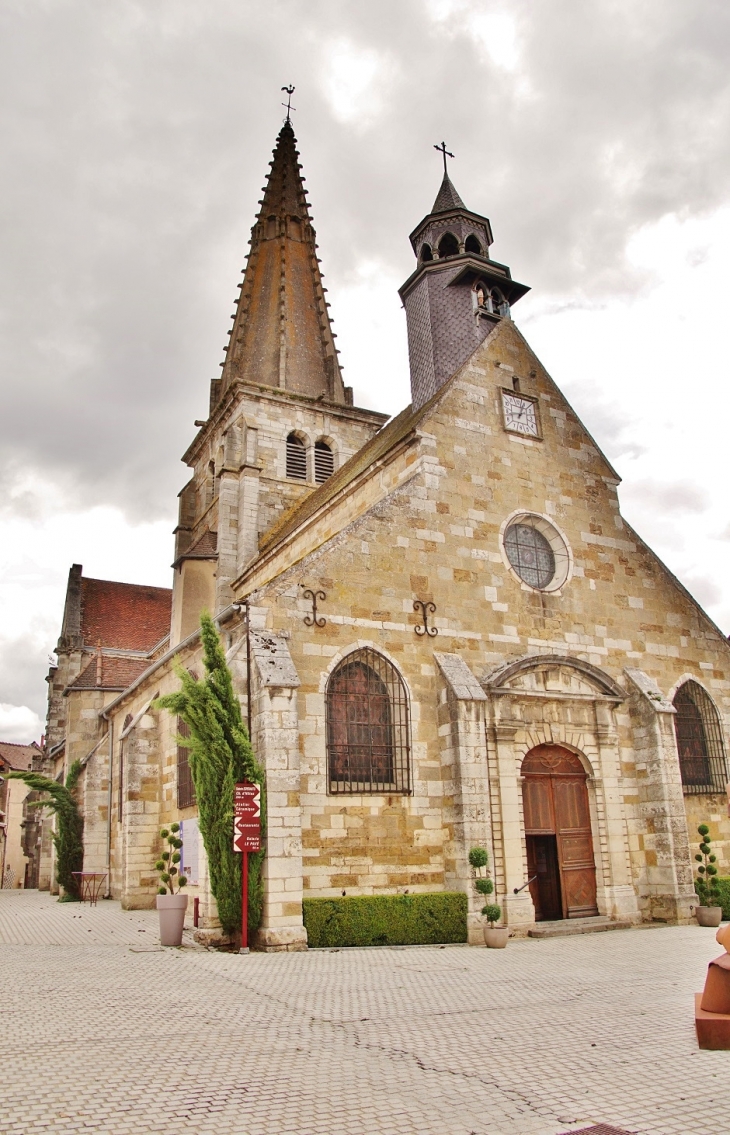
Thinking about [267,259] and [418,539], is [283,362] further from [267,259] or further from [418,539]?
[418,539]

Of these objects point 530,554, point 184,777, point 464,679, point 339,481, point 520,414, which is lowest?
point 184,777

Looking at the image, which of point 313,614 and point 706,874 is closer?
point 313,614

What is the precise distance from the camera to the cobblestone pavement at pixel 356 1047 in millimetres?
4617

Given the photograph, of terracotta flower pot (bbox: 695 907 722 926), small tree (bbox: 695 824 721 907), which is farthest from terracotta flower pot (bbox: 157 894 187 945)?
small tree (bbox: 695 824 721 907)

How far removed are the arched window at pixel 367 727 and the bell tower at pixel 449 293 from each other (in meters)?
7.94

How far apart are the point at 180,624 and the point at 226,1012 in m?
16.6

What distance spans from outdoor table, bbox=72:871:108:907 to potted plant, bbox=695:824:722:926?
14491mm

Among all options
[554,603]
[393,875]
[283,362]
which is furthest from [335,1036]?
[283,362]

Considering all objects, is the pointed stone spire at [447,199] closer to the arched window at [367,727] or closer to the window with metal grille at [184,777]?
the arched window at [367,727]

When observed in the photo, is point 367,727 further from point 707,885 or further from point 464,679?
point 707,885

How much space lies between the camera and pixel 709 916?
14.1 metres

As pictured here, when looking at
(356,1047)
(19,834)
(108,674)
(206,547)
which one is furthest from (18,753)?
(356,1047)

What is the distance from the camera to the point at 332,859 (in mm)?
12227

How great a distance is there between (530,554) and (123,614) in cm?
2221
